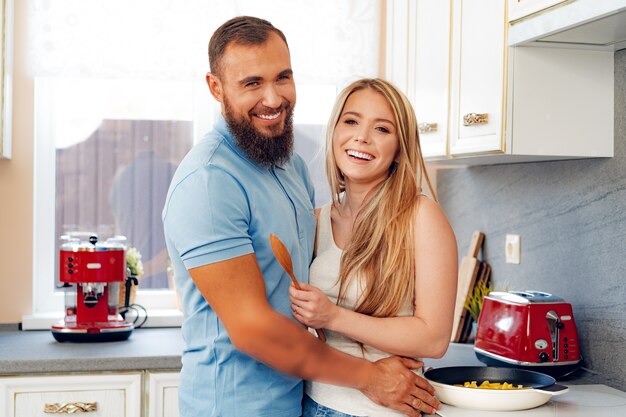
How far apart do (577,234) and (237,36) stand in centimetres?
119

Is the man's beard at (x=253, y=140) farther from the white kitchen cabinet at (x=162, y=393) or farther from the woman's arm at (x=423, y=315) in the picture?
the white kitchen cabinet at (x=162, y=393)

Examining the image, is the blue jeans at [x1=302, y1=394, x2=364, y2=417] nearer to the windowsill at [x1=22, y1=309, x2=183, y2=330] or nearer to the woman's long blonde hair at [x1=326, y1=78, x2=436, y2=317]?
the woman's long blonde hair at [x1=326, y1=78, x2=436, y2=317]

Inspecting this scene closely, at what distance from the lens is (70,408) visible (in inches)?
97.0

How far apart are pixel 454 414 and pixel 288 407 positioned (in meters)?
0.37

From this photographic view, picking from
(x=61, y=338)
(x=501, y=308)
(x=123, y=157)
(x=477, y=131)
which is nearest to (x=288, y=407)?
(x=501, y=308)

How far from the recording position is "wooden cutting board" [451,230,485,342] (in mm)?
2893

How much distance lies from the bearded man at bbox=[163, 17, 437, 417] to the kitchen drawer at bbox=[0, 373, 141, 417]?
792mm

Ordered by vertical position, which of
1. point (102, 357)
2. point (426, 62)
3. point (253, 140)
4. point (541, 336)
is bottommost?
point (102, 357)

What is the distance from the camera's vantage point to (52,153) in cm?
316

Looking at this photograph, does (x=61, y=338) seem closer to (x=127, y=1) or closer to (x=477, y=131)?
(x=127, y=1)

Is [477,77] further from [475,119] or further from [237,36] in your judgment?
[237,36]

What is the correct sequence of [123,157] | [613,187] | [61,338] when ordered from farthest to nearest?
1. [123,157]
2. [61,338]
3. [613,187]

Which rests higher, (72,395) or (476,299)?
(476,299)

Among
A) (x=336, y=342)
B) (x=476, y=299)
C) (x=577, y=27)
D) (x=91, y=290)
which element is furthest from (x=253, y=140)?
(x=476, y=299)
